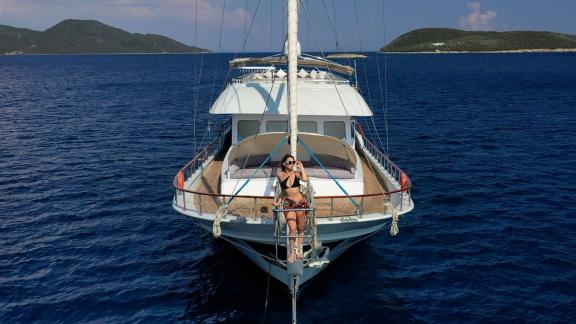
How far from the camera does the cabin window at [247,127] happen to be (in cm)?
1969

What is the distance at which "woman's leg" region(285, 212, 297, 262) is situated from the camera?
1224 centimetres

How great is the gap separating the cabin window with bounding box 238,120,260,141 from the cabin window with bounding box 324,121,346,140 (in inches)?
114

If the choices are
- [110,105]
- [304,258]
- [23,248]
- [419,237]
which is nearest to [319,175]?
[304,258]

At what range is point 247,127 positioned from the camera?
1973cm

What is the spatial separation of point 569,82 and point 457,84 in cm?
1988

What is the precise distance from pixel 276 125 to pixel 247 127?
1.27 metres

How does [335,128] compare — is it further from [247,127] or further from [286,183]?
→ [286,183]

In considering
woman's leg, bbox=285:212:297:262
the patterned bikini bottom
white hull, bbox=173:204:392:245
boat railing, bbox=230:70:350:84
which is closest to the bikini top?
the patterned bikini bottom

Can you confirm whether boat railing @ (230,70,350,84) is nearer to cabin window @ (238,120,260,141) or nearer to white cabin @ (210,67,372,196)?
white cabin @ (210,67,372,196)

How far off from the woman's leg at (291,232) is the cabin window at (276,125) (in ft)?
25.0

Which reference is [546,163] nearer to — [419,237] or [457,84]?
[419,237]

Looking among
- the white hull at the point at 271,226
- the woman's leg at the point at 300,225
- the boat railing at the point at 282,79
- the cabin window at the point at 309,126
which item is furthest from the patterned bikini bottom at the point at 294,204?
the boat railing at the point at 282,79

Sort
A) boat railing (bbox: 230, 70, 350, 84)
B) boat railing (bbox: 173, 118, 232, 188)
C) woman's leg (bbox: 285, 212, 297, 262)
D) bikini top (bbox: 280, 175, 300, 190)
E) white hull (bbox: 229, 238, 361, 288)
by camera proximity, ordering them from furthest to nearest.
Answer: boat railing (bbox: 230, 70, 350, 84) < boat railing (bbox: 173, 118, 232, 188) < white hull (bbox: 229, 238, 361, 288) < bikini top (bbox: 280, 175, 300, 190) < woman's leg (bbox: 285, 212, 297, 262)

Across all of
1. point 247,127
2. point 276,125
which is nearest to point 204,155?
point 247,127
